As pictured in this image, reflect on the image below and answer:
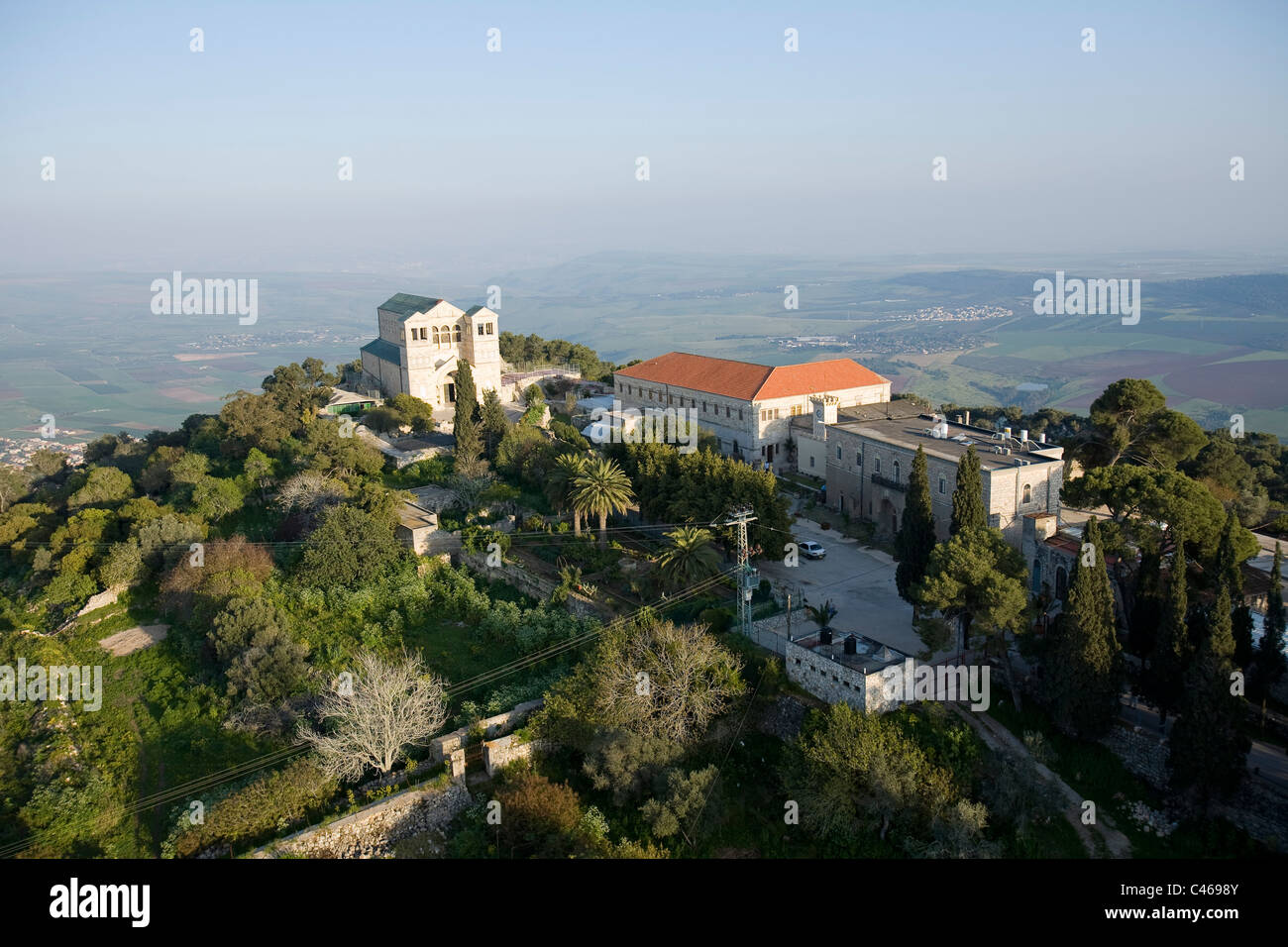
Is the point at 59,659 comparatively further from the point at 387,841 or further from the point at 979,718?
the point at 979,718

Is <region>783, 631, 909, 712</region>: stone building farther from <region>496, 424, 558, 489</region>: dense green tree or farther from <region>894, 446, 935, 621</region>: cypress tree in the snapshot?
<region>496, 424, 558, 489</region>: dense green tree

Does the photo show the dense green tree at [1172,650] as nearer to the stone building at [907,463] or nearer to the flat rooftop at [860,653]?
the flat rooftop at [860,653]

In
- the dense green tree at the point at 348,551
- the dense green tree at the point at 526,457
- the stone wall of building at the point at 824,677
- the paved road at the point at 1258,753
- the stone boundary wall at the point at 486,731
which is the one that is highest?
the dense green tree at the point at 526,457

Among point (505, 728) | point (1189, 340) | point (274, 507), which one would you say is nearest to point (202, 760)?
point (505, 728)

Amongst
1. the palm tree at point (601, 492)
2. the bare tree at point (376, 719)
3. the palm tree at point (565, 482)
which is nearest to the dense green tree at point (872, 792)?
the bare tree at point (376, 719)

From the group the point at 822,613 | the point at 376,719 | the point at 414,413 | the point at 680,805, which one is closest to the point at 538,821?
the point at 680,805

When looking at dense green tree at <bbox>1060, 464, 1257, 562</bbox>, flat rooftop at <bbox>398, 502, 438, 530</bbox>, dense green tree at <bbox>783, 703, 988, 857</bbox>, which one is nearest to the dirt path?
dense green tree at <bbox>783, 703, 988, 857</bbox>
